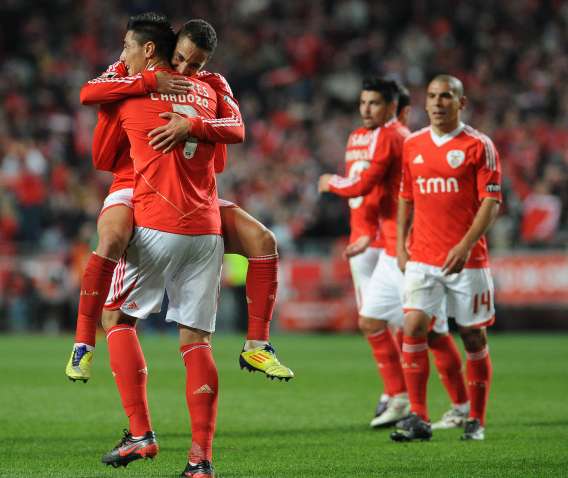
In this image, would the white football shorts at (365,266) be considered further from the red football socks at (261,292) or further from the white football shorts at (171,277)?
the white football shorts at (171,277)

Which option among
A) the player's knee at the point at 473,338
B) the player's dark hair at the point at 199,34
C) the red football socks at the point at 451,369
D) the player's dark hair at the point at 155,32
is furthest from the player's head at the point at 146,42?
the red football socks at the point at 451,369

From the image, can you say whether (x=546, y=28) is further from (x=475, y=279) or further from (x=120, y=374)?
(x=120, y=374)

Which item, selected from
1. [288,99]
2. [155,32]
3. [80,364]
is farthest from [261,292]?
[288,99]

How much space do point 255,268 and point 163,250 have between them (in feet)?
1.82

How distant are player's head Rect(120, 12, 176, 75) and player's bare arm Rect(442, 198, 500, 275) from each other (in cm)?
230

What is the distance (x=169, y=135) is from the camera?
212 inches

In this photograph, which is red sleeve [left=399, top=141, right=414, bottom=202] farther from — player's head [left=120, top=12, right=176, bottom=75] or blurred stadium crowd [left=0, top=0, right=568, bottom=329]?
blurred stadium crowd [left=0, top=0, right=568, bottom=329]

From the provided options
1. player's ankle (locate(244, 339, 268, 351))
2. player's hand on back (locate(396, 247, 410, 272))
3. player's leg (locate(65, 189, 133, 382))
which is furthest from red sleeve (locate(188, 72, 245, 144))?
player's hand on back (locate(396, 247, 410, 272))

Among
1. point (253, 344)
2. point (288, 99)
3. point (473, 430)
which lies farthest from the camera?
point (288, 99)

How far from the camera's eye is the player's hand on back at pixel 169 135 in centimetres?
538

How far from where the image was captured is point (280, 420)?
8.09m

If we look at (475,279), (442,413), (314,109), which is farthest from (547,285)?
(475,279)

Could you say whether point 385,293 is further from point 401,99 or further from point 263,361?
point 263,361

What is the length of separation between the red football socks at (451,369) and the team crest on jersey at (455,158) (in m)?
1.29
